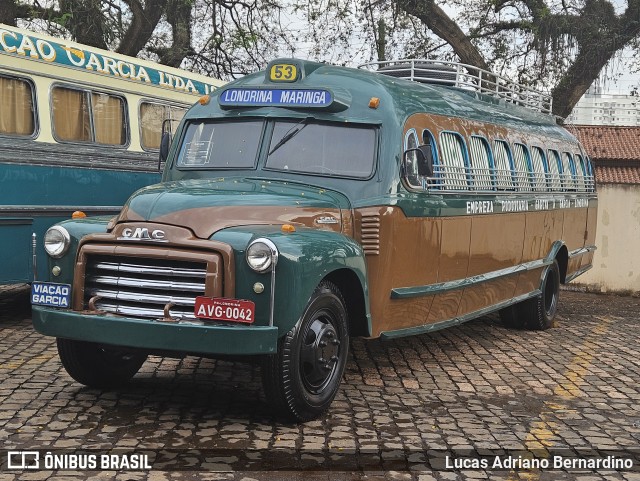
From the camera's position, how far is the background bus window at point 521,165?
1036 centimetres

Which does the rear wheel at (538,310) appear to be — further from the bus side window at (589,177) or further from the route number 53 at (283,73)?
the route number 53 at (283,73)

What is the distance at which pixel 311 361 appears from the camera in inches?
242

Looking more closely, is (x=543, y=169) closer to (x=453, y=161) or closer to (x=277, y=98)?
(x=453, y=161)

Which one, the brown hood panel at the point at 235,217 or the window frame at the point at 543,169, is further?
the window frame at the point at 543,169

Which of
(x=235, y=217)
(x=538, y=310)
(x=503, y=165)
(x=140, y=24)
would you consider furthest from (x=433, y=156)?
(x=140, y=24)

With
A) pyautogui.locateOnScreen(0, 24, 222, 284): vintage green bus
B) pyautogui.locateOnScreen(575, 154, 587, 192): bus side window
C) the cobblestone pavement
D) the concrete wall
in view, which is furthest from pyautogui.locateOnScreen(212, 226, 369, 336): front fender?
the concrete wall

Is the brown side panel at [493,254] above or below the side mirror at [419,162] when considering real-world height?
below

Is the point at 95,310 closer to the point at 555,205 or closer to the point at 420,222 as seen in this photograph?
the point at 420,222

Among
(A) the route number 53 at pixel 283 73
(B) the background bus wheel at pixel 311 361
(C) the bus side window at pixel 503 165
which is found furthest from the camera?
(C) the bus side window at pixel 503 165

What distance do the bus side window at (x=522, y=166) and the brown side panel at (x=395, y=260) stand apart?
9.10ft

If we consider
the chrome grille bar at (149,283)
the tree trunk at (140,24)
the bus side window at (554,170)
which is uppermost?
the tree trunk at (140,24)

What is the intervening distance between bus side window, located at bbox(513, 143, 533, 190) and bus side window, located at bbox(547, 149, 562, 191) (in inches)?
38.4

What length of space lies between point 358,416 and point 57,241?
2276 mm

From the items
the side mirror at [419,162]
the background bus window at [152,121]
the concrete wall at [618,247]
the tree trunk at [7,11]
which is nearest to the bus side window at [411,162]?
the side mirror at [419,162]
